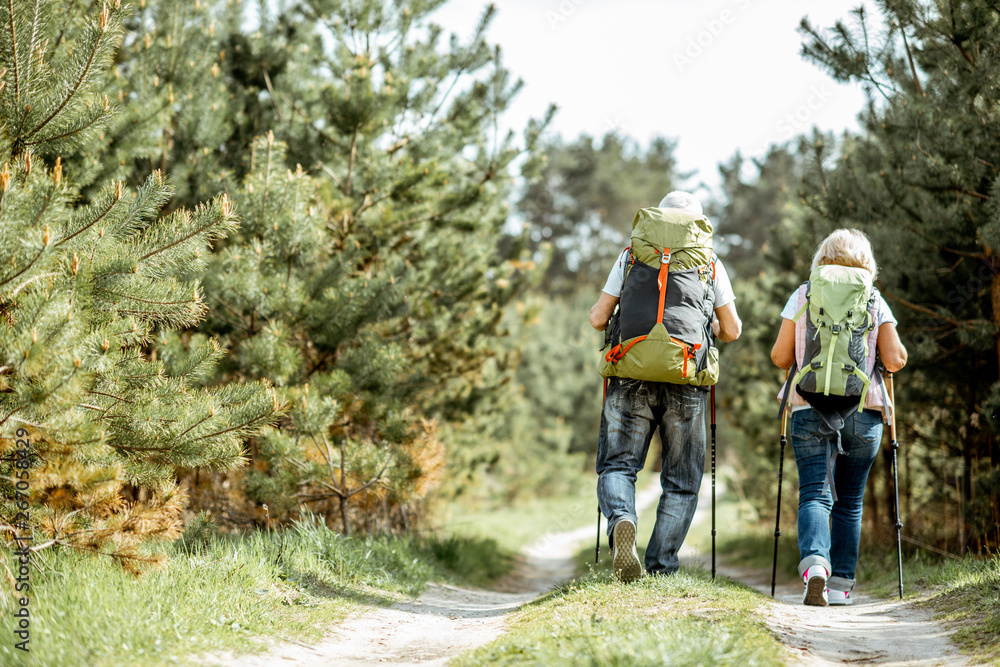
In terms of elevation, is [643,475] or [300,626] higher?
[300,626]

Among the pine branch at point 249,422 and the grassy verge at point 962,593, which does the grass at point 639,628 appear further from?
the pine branch at point 249,422

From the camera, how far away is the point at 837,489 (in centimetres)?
453

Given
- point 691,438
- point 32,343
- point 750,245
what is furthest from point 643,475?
point 32,343

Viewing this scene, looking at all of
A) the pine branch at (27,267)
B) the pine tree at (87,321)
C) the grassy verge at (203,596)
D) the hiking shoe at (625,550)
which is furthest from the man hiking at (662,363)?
the pine branch at (27,267)

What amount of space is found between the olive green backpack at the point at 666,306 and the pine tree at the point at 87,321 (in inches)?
76.2

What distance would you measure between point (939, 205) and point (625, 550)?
3.87m

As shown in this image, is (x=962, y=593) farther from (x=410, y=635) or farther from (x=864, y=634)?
(x=410, y=635)

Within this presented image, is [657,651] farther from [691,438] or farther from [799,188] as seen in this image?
[799,188]

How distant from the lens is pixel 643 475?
32219mm

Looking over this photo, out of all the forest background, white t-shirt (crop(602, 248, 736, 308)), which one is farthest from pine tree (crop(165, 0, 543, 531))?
white t-shirt (crop(602, 248, 736, 308))

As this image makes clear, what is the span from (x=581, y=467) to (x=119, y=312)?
2308 centimetres

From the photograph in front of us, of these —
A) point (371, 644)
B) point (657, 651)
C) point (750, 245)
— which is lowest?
point (371, 644)

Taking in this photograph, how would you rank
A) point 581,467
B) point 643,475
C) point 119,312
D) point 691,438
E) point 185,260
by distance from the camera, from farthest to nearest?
1. point 643,475
2. point 581,467
3. point 691,438
4. point 185,260
5. point 119,312

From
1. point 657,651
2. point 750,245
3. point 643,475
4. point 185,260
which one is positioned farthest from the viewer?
point 750,245
